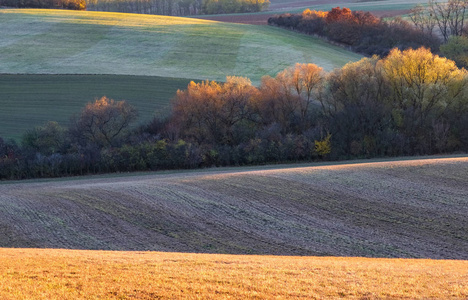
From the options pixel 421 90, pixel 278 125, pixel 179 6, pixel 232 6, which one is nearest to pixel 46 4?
pixel 232 6

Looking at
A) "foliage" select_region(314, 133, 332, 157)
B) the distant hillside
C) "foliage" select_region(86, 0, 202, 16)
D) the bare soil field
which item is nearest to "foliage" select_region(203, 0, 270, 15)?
"foliage" select_region(86, 0, 202, 16)

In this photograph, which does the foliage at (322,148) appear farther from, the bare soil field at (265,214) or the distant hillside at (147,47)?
the distant hillside at (147,47)

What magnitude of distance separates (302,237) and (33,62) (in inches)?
2486

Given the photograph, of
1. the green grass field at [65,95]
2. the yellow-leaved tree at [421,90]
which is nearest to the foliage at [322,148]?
the yellow-leaved tree at [421,90]

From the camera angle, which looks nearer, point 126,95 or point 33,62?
point 126,95

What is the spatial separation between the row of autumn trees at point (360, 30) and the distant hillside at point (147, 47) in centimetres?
383

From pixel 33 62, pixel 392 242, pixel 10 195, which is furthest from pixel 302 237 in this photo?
pixel 33 62

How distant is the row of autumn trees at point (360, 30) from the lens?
305 ft

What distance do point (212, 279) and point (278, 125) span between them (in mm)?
40955

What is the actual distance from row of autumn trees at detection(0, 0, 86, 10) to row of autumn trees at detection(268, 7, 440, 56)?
144ft

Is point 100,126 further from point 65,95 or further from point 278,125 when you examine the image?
point 278,125

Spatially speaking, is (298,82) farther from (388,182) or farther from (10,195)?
(10,195)

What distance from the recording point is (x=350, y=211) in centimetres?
2703

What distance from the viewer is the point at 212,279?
Result: 44.2 ft
